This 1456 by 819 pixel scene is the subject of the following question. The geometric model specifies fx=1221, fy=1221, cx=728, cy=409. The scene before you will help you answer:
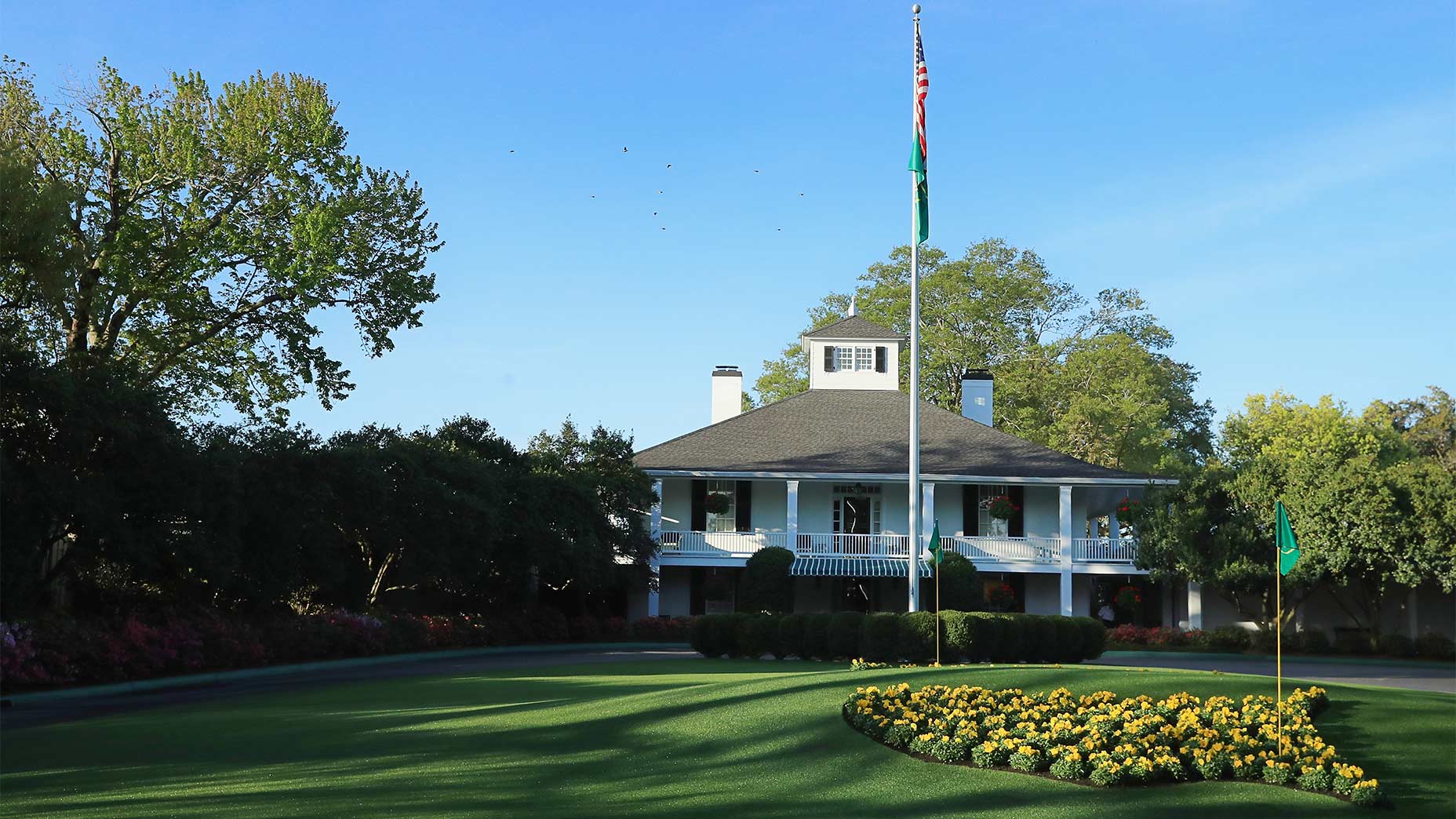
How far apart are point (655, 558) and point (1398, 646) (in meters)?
21.7

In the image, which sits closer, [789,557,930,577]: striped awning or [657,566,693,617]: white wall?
[789,557,930,577]: striped awning

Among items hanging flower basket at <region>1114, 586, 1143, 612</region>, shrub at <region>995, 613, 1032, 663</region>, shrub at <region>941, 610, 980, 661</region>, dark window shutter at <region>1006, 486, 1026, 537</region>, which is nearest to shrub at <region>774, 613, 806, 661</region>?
shrub at <region>941, 610, 980, 661</region>

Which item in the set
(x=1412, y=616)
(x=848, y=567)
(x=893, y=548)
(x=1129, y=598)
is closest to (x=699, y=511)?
(x=848, y=567)

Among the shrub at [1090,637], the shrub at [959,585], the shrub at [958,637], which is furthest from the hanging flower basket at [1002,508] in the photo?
the shrub at [958,637]

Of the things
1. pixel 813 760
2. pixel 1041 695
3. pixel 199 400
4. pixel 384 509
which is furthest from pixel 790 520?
pixel 813 760

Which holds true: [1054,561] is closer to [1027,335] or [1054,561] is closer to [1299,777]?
[1027,335]

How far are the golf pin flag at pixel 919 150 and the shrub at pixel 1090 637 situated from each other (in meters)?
8.10

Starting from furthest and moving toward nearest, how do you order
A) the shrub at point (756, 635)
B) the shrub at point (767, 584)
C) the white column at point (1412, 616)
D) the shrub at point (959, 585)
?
the shrub at point (767, 584) → the white column at point (1412, 616) → the shrub at point (959, 585) → the shrub at point (756, 635)

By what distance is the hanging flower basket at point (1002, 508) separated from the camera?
3947 centimetres

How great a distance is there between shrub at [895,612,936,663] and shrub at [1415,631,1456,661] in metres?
19.0

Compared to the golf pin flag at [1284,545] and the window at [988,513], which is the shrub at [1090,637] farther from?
the window at [988,513]

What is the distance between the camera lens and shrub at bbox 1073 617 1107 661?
23.7 meters

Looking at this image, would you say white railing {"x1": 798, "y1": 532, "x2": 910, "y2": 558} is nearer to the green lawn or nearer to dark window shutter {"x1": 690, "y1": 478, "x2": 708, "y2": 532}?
dark window shutter {"x1": 690, "y1": 478, "x2": 708, "y2": 532}

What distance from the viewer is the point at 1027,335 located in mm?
56656
